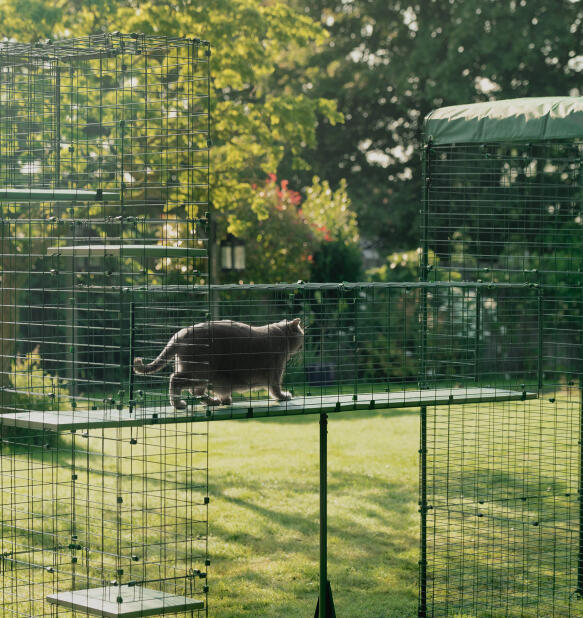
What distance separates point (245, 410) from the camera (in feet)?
18.0

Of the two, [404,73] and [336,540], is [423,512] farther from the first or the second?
[404,73]

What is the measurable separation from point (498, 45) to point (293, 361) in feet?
74.1

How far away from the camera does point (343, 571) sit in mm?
7820

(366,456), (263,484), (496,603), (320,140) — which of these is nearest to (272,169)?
(366,456)

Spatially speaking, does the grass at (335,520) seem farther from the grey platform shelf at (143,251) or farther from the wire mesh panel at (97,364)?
the grey platform shelf at (143,251)

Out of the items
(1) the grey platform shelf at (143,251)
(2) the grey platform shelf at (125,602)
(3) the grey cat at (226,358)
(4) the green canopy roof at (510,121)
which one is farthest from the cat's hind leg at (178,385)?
(4) the green canopy roof at (510,121)

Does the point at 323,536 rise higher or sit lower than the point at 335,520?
higher

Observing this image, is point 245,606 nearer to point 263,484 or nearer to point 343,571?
point 343,571

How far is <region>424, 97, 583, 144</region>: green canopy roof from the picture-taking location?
20.0 ft

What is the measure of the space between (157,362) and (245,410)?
709 mm

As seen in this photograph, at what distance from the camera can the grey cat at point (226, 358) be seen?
5578 mm

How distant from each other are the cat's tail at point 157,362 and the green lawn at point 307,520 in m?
2.10

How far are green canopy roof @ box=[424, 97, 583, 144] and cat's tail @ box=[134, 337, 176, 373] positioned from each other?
260 centimetres

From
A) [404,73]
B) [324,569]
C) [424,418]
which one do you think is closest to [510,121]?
[424,418]
